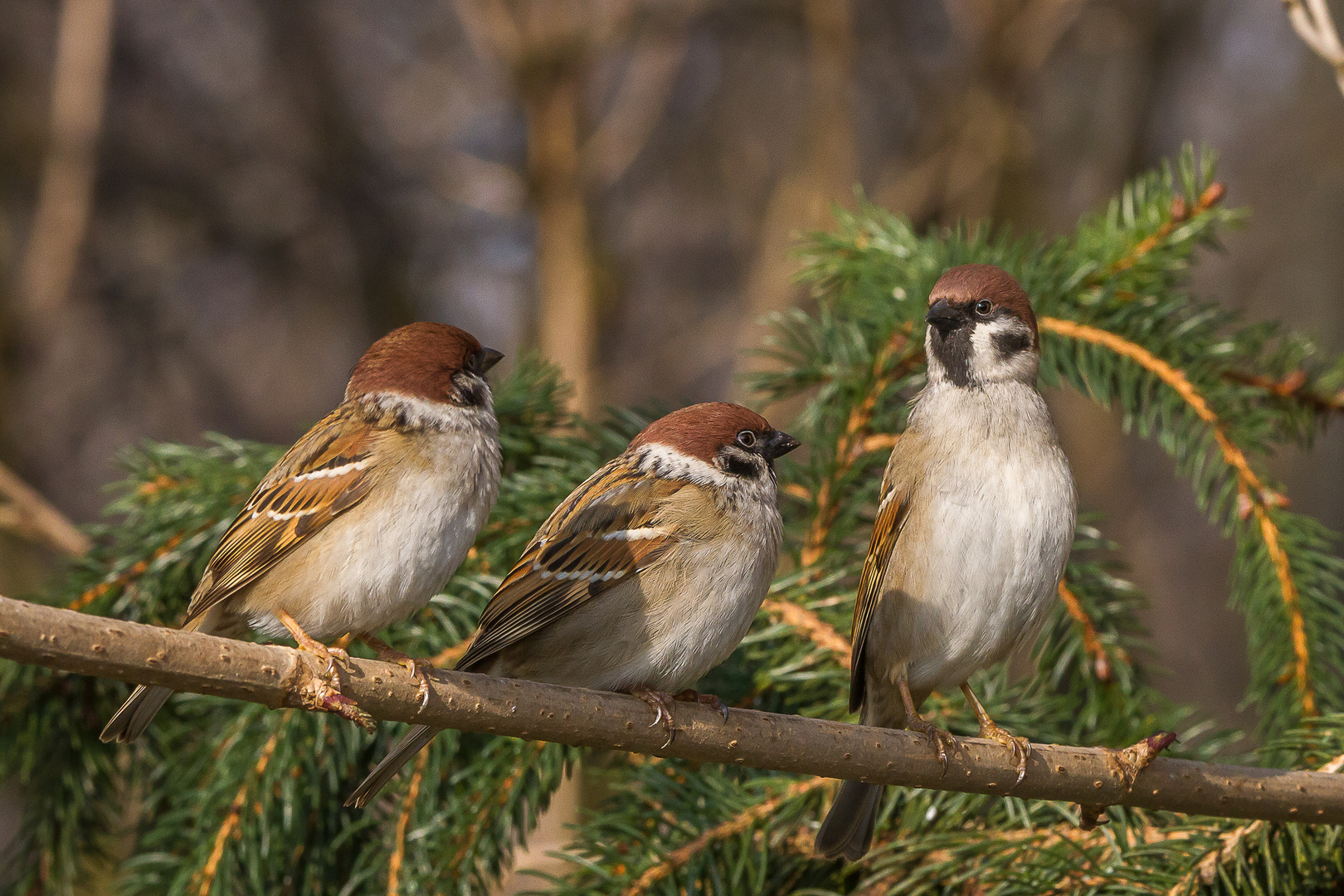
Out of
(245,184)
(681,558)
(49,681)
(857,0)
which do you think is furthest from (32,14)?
(681,558)

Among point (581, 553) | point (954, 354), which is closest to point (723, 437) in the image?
point (581, 553)

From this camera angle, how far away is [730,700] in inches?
108

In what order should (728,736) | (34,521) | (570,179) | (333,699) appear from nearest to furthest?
1. (333,699)
2. (728,736)
3. (34,521)
4. (570,179)

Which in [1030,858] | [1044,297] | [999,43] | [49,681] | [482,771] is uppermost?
[999,43]

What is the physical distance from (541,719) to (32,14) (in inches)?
279

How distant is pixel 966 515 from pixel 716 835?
0.87 m

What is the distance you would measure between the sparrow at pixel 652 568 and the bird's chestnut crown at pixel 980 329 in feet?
1.29

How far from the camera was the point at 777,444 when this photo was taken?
2.86 meters

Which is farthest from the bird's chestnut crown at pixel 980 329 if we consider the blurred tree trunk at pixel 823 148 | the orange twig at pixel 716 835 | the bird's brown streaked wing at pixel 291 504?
the blurred tree trunk at pixel 823 148

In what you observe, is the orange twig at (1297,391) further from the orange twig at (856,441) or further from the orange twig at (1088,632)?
the orange twig at (856,441)

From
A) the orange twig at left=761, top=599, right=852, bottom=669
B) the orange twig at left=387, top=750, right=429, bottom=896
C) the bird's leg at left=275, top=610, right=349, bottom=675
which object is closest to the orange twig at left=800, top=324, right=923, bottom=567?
the orange twig at left=761, top=599, right=852, bottom=669

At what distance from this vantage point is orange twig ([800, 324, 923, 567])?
289 centimetres

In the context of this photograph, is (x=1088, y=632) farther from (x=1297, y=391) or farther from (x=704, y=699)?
(x=704, y=699)

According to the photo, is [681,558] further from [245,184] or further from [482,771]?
[245,184]
